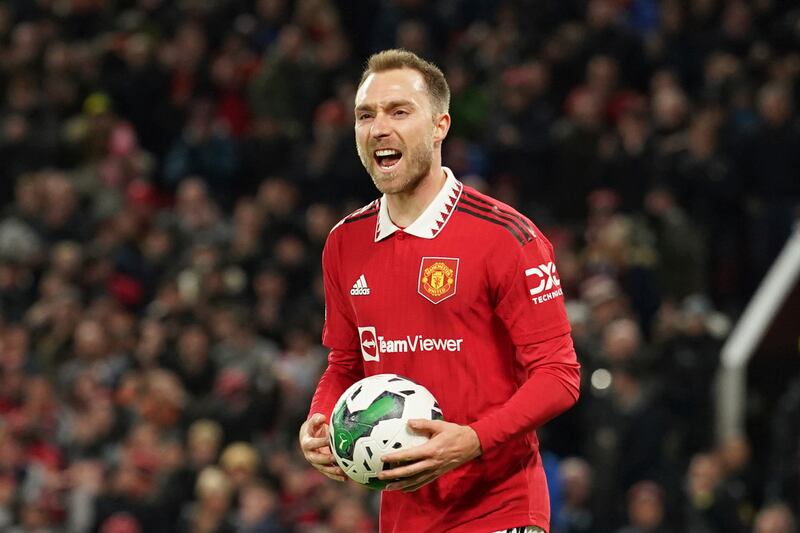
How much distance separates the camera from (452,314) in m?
5.05

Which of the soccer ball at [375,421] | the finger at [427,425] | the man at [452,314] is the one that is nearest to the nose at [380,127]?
the man at [452,314]

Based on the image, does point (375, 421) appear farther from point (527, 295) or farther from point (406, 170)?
point (406, 170)

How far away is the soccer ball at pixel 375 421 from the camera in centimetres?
482

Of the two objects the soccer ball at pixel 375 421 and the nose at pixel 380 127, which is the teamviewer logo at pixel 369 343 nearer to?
the soccer ball at pixel 375 421

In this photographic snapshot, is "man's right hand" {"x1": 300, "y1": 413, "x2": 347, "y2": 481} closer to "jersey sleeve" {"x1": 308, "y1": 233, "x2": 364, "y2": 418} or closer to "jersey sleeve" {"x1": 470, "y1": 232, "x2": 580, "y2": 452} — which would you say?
"jersey sleeve" {"x1": 308, "y1": 233, "x2": 364, "y2": 418}

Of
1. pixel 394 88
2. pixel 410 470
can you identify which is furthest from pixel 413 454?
pixel 394 88

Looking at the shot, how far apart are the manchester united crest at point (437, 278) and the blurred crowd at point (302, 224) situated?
6.27m

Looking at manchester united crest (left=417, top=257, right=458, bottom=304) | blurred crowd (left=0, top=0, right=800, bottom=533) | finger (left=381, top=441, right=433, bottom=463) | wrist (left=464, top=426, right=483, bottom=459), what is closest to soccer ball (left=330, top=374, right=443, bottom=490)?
finger (left=381, top=441, right=433, bottom=463)

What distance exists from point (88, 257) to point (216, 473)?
3.42 metres

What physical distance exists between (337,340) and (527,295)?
2.67ft

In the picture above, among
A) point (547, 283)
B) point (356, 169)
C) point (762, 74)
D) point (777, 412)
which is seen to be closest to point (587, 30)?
point (762, 74)

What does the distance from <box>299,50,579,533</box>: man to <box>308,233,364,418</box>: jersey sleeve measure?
4.7 inches

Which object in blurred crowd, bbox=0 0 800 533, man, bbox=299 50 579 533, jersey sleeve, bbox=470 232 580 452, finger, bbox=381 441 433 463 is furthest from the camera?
blurred crowd, bbox=0 0 800 533

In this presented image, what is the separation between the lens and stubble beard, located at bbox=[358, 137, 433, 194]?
509cm
